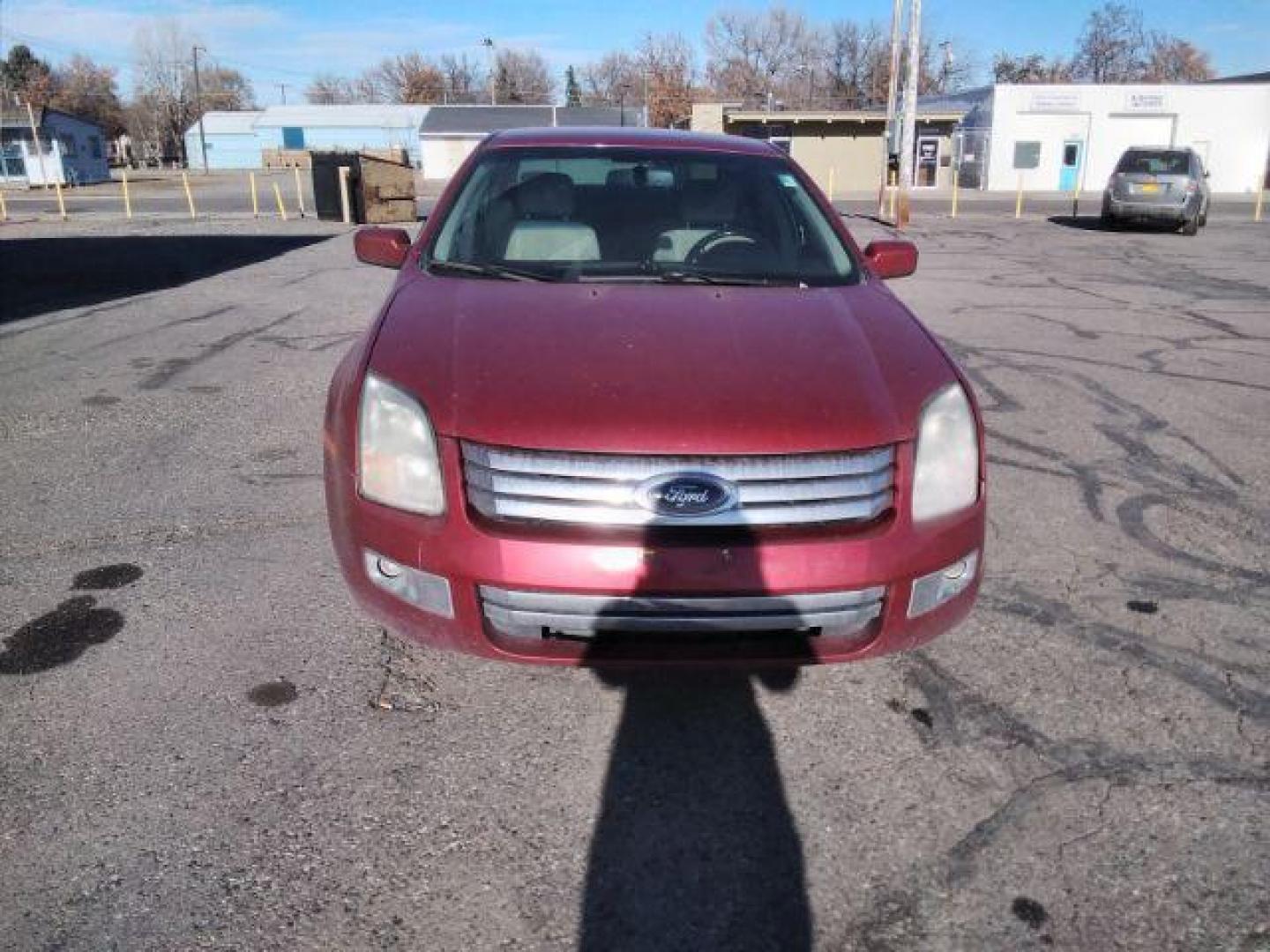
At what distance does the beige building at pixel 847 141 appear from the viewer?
122ft

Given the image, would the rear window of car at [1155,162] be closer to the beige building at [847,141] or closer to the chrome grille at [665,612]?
the beige building at [847,141]

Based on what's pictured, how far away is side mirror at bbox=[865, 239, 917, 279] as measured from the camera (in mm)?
3984

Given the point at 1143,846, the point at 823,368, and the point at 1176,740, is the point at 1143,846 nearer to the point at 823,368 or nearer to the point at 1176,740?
the point at 1176,740

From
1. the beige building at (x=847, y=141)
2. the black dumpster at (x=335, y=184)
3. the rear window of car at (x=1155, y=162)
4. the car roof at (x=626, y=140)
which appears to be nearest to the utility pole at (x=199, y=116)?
the beige building at (x=847, y=141)

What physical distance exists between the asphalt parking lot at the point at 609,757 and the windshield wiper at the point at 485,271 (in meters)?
1.25

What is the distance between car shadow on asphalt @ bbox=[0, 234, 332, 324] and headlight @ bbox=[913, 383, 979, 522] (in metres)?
9.81

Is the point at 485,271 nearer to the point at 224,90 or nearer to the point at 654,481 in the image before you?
the point at 654,481

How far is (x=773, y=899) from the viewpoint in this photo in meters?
2.13

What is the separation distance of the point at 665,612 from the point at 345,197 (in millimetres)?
22275

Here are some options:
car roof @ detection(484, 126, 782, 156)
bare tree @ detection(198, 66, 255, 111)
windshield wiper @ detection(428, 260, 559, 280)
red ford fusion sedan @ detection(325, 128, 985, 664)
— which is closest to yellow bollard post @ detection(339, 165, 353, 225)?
car roof @ detection(484, 126, 782, 156)

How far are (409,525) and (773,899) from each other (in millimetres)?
1246

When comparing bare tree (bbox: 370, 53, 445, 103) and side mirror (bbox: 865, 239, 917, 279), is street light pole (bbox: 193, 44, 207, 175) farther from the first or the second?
side mirror (bbox: 865, 239, 917, 279)

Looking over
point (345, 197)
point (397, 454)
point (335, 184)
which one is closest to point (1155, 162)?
point (345, 197)

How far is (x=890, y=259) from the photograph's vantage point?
3.99 meters
